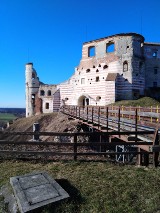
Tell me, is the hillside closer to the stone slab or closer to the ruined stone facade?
the ruined stone facade

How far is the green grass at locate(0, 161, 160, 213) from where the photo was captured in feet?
17.2

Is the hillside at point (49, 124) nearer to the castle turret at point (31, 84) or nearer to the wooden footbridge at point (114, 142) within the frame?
the castle turret at point (31, 84)

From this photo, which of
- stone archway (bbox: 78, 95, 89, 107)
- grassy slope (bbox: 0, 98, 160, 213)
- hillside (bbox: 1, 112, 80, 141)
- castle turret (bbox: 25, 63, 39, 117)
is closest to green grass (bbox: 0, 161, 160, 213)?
grassy slope (bbox: 0, 98, 160, 213)

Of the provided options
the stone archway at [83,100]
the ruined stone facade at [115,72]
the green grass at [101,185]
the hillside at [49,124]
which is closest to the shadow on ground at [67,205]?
the green grass at [101,185]

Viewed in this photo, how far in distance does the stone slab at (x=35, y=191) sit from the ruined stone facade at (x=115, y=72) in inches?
A: 1392

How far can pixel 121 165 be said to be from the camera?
8430 millimetres

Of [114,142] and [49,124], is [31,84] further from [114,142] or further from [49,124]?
[114,142]

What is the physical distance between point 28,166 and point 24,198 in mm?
3165

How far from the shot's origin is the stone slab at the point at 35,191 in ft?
16.9

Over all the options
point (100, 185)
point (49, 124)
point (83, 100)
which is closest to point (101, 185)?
point (100, 185)

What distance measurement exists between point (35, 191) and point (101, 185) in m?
1.78

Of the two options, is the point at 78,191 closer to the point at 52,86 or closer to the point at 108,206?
the point at 108,206

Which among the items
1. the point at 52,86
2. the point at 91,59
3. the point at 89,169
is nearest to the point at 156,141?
the point at 89,169

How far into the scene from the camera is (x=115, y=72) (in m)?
41.9
